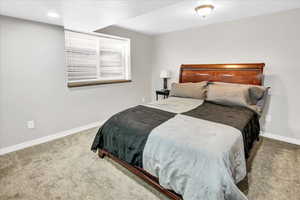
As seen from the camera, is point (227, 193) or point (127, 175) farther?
point (127, 175)

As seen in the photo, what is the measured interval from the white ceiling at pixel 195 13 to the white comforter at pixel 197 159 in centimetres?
184

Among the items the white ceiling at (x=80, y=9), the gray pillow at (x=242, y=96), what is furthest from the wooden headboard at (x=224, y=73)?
the white ceiling at (x=80, y=9)

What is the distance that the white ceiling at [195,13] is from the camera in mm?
2311

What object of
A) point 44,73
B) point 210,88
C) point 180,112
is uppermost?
point 44,73

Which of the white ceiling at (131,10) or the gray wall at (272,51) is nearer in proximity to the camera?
the white ceiling at (131,10)

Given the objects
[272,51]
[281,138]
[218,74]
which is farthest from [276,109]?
[218,74]

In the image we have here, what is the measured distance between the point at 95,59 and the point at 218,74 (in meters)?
2.68

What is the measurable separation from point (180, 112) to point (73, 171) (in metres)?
1.62

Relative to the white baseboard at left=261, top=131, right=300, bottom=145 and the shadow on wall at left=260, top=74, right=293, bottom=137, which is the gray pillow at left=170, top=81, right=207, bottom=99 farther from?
the white baseboard at left=261, top=131, right=300, bottom=145

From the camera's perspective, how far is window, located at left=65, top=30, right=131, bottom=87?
10.1ft

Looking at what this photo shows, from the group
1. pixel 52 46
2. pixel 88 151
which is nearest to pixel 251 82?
pixel 88 151

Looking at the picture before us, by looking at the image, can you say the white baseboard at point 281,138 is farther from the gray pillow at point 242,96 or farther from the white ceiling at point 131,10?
the white ceiling at point 131,10

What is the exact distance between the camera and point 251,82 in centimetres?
292

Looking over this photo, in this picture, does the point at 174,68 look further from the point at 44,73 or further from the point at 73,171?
the point at 73,171
